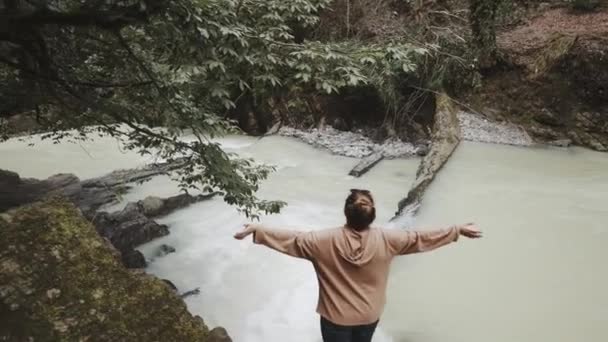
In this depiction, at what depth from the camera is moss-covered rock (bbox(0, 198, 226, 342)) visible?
75.4 inches

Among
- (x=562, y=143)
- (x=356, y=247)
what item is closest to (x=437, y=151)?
(x=562, y=143)

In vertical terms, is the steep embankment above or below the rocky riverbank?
above

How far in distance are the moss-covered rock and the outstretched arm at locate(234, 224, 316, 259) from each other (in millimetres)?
515

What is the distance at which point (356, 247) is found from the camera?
95.0 inches

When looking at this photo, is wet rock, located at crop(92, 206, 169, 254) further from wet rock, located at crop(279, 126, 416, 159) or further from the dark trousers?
wet rock, located at crop(279, 126, 416, 159)

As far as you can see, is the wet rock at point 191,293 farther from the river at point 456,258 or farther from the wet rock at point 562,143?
the wet rock at point 562,143

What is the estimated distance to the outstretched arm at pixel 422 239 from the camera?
2.46 m

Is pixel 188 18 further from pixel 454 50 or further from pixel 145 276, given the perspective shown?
pixel 454 50

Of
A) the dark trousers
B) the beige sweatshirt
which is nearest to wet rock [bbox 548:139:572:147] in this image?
the beige sweatshirt

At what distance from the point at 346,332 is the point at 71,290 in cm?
138

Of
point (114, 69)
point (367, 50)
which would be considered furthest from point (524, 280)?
point (114, 69)

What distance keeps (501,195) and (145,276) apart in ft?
20.8

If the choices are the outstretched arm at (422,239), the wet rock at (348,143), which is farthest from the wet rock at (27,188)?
the wet rock at (348,143)

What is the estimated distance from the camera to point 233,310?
16.8 feet
